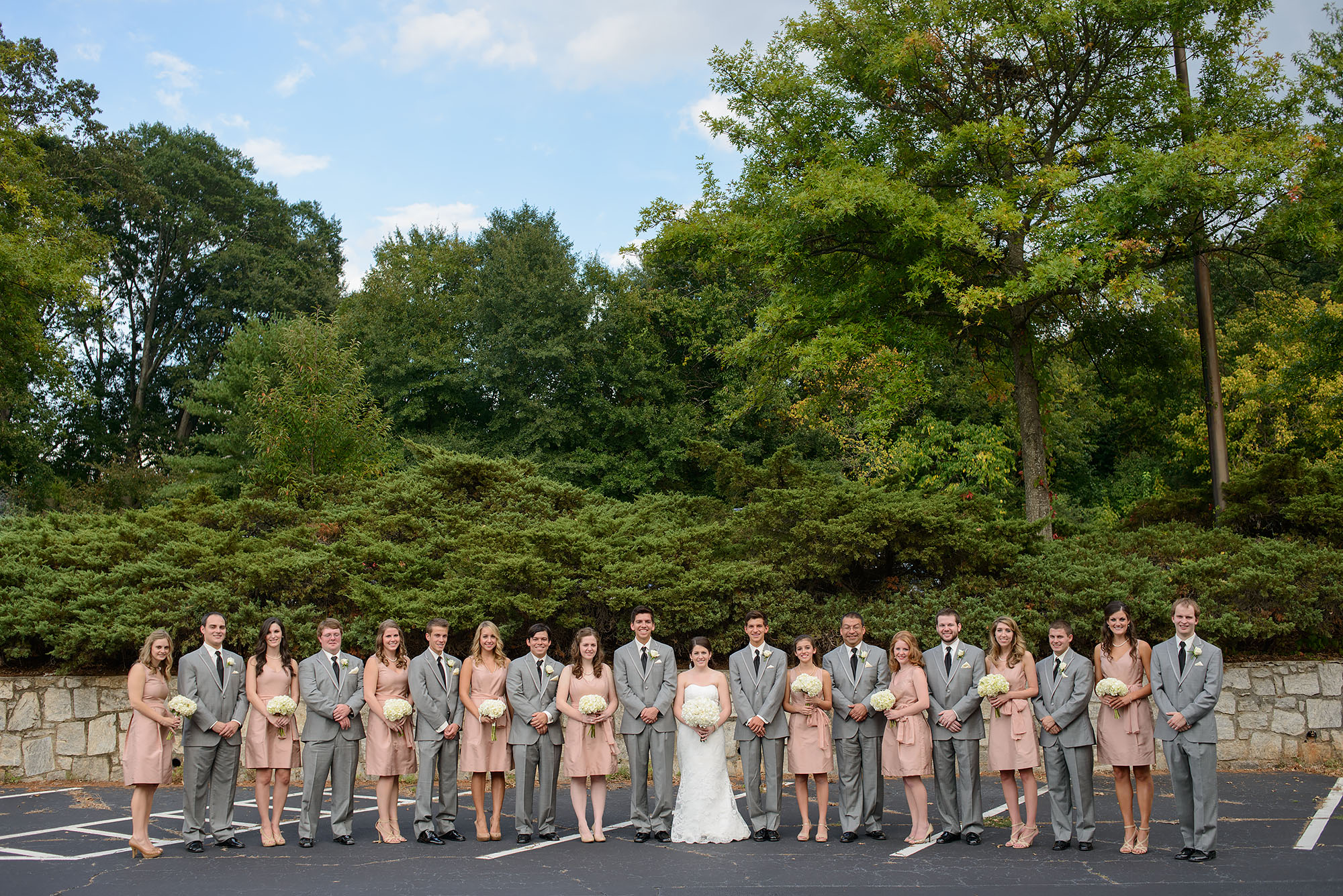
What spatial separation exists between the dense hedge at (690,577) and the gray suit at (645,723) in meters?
2.08

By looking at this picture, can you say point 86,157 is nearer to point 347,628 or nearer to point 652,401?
point 652,401

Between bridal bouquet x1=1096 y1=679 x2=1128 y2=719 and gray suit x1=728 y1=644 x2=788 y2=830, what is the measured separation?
230cm

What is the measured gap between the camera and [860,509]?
10547 mm

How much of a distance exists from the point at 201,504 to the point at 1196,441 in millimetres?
24984

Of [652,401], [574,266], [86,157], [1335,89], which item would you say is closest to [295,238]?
[86,157]

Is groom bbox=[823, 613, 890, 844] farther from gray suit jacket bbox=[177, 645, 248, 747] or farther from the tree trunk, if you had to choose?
the tree trunk

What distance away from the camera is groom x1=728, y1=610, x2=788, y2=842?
755 centimetres

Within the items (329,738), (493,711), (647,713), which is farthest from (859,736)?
(329,738)

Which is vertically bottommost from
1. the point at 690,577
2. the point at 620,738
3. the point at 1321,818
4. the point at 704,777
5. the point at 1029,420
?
the point at 1321,818

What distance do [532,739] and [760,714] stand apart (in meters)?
1.81

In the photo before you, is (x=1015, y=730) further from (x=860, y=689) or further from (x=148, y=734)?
(x=148, y=734)

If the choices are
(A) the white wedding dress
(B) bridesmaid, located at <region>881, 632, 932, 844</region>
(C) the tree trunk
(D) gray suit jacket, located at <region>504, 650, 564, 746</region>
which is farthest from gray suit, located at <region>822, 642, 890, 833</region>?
(C) the tree trunk

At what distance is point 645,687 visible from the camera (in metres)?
7.77

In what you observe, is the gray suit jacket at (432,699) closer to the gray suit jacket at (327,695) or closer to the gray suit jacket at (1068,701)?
the gray suit jacket at (327,695)
